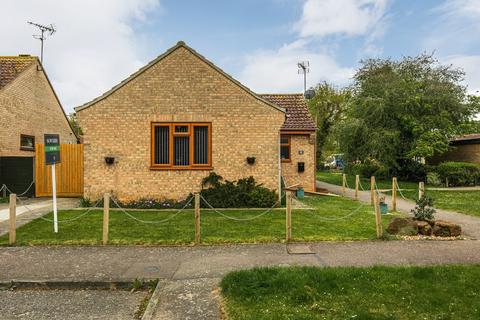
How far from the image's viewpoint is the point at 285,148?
18906 mm

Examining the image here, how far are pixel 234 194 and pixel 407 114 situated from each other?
16.6 metres

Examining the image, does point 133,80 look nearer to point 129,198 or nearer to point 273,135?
point 129,198

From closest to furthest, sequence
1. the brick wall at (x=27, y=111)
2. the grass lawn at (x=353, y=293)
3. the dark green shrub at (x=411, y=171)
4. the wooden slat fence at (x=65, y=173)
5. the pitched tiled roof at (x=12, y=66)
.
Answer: the grass lawn at (x=353, y=293)
the wooden slat fence at (x=65, y=173)
the brick wall at (x=27, y=111)
the pitched tiled roof at (x=12, y=66)
the dark green shrub at (x=411, y=171)

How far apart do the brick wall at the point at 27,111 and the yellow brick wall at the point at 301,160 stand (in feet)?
46.3

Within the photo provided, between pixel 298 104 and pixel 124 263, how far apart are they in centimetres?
1553

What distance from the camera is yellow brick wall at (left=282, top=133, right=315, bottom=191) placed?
18719mm

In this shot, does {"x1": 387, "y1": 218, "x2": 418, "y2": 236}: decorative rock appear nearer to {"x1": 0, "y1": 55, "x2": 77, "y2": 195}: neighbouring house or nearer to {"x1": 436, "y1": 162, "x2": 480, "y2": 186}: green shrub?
{"x1": 0, "y1": 55, "x2": 77, "y2": 195}: neighbouring house

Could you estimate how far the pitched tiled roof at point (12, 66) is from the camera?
17.4 metres

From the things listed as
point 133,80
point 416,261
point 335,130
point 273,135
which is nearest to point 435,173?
point 335,130

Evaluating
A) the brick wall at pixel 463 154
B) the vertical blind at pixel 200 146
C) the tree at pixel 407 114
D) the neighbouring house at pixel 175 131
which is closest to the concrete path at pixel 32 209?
the neighbouring house at pixel 175 131

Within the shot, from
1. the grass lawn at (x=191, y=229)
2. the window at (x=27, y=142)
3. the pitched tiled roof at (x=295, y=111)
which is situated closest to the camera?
the grass lawn at (x=191, y=229)

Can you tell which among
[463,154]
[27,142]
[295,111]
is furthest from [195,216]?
[463,154]

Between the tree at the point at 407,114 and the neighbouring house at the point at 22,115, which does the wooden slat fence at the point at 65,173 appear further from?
the tree at the point at 407,114

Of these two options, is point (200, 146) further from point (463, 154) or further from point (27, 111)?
point (463, 154)
